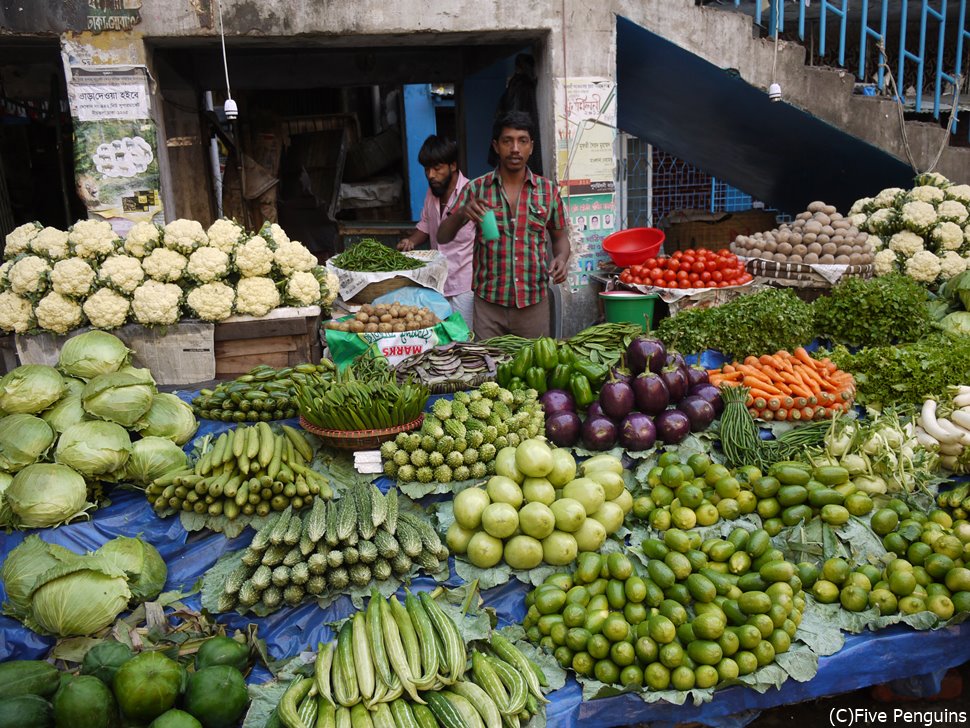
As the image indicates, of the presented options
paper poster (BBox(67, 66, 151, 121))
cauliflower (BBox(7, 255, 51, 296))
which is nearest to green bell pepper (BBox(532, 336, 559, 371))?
cauliflower (BBox(7, 255, 51, 296))

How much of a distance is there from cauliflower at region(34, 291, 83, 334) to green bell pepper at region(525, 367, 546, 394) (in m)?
2.92

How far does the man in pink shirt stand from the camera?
234 inches

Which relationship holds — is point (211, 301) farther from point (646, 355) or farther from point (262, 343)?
point (646, 355)

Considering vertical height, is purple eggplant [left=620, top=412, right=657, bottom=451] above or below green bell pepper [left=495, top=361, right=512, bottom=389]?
below

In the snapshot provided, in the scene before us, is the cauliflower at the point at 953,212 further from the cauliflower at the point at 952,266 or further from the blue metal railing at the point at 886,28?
the blue metal railing at the point at 886,28

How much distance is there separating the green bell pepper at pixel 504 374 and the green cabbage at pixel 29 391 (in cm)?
231

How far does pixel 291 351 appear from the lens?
4707mm

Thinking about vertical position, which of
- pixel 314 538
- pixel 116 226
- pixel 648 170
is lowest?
pixel 314 538

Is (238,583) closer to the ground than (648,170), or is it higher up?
closer to the ground

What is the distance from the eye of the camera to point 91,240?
4.60 metres

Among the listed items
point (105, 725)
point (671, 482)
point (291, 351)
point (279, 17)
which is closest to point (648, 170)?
point (279, 17)

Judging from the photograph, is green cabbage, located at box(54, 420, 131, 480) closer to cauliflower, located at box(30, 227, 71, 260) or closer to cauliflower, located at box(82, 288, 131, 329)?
cauliflower, located at box(82, 288, 131, 329)

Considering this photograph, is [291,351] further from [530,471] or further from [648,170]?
[648,170]

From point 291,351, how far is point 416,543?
2254 mm
